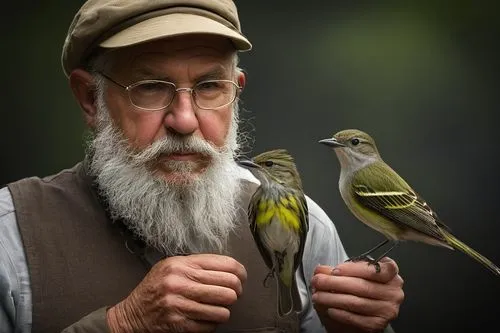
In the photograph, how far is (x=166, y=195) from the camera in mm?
1467

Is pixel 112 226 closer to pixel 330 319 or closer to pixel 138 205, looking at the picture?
pixel 138 205

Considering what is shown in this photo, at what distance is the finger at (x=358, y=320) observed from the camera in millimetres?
1334

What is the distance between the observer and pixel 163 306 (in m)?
1.29

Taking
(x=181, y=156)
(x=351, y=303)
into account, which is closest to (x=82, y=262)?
(x=181, y=156)

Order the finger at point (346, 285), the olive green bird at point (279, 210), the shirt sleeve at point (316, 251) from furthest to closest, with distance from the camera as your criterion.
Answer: the shirt sleeve at point (316, 251)
the finger at point (346, 285)
the olive green bird at point (279, 210)

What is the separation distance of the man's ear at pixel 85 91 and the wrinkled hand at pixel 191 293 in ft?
1.35

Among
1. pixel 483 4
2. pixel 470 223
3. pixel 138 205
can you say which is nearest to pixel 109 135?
pixel 138 205

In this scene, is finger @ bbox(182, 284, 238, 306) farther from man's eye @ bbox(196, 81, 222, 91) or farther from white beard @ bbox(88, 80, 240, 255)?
man's eye @ bbox(196, 81, 222, 91)

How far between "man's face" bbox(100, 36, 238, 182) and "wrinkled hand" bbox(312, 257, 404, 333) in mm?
300

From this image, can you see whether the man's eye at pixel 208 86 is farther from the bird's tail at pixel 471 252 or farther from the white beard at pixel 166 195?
the bird's tail at pixel 471 252

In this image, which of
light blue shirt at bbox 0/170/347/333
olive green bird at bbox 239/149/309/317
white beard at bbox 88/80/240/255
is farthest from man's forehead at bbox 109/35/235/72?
light blue shirt at bbox 0/170/347/333

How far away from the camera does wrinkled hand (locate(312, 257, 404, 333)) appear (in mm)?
1322

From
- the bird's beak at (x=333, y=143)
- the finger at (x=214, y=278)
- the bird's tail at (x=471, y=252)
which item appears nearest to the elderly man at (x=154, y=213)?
the finger at (x=214, y=278)

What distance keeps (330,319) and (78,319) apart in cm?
46
